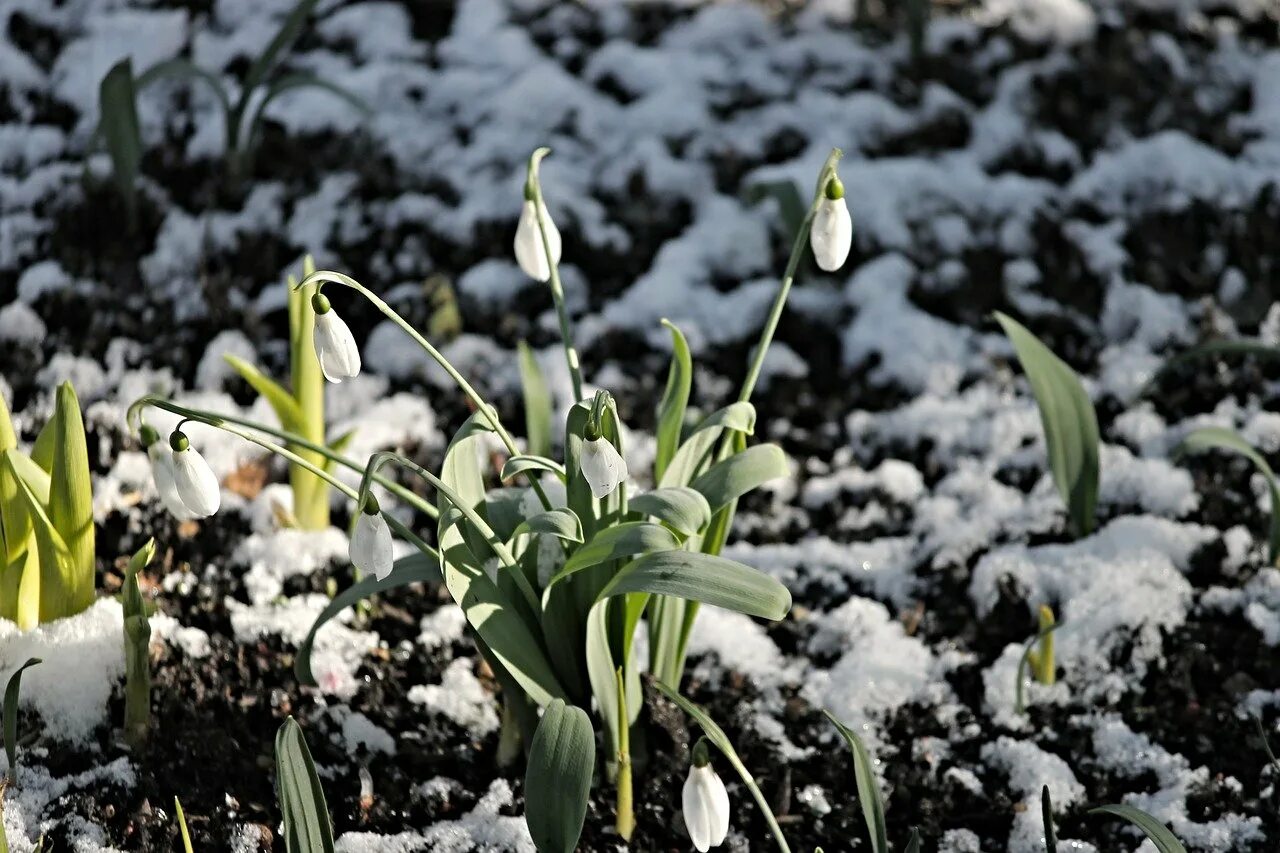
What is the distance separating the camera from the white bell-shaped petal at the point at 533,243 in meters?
1.51

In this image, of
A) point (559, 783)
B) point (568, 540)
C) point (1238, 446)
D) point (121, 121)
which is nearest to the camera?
point (559, 783)

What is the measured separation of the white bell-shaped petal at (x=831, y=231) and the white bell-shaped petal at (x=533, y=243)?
321 millimetres

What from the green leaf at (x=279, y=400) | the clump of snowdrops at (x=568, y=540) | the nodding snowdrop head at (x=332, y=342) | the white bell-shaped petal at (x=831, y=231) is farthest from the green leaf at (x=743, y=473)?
the green leaf at (x=279, y=400)

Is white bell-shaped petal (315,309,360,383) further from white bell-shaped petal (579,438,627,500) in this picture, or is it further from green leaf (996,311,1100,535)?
green leaf (996,311,1100,535)

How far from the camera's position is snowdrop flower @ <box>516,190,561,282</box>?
151 centimetres

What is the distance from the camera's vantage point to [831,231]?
4.53ft

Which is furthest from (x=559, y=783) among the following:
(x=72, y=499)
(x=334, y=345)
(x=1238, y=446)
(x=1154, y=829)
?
(x=1238, y=446)

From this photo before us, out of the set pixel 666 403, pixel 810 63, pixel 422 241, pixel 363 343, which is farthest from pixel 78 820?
pixel 810 63

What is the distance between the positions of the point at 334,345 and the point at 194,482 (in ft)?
0.66

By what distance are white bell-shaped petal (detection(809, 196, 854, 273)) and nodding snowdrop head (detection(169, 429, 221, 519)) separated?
2.24ft

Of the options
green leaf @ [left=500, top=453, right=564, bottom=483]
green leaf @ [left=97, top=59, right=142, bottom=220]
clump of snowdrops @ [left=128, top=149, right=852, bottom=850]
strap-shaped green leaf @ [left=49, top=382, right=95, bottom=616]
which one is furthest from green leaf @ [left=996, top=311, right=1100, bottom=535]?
green leaf @ [left=97, top=59, right=142, bottom=220]

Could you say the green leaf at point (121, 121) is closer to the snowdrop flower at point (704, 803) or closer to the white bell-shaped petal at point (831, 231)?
the white bell-shaped petal at point (831, 231)

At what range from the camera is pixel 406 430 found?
2.25 metres

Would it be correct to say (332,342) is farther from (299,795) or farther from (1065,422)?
(1065,422)
